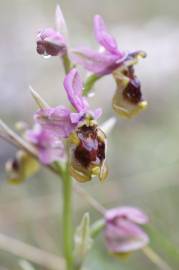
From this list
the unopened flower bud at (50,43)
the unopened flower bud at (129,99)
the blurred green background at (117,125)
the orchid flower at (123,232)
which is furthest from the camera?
the blurred green background at (117,125)

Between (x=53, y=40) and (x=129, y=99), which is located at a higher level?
(x=53, y=40)

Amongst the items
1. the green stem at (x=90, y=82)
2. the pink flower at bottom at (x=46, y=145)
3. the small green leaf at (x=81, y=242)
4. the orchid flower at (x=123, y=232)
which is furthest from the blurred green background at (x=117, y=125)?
the green stem at (x=90, y=82)

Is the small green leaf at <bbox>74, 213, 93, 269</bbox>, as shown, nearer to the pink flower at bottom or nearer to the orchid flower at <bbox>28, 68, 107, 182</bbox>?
the pink flower at bottom

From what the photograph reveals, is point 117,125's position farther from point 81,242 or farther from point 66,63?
point 66,63

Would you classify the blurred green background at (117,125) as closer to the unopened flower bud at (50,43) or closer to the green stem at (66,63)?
the green stem at (66,63)

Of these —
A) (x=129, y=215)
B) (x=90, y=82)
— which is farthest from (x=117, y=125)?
(x=90, y=82)

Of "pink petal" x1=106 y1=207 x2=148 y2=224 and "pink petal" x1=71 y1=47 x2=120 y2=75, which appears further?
"pink petal" x1=106 y1=207 x2=148 y2=224

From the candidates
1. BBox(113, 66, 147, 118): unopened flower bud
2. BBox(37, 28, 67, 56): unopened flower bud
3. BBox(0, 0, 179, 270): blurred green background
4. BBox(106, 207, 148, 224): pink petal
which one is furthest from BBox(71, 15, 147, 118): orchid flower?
BBox(0, 0, 179, 270): blurred green background
